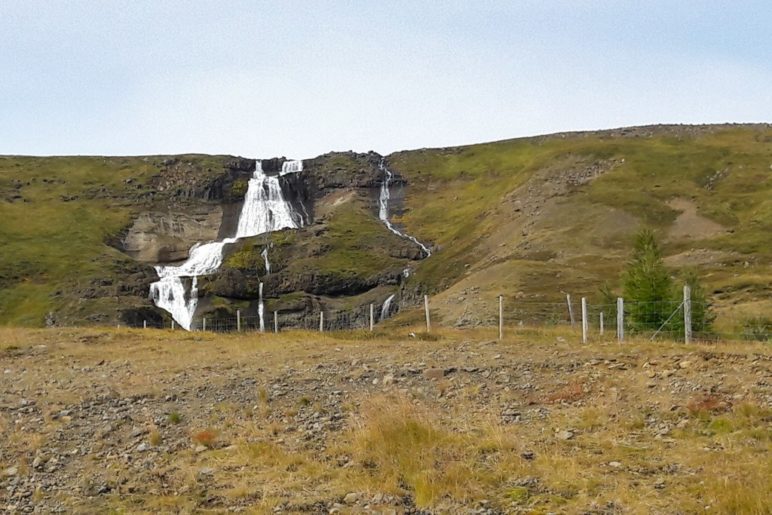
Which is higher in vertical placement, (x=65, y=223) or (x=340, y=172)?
(x=340, y=172)

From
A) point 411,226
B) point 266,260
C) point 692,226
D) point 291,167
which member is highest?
point 291,167

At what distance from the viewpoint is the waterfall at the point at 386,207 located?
107m

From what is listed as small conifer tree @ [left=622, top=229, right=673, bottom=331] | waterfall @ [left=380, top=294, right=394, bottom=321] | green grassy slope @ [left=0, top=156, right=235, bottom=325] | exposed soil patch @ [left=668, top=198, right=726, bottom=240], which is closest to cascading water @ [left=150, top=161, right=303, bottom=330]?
green grassy slope @ [left=0, top=156, right=235, bottom=325]

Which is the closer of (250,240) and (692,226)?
(692,226)

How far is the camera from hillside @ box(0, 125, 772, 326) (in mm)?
62094

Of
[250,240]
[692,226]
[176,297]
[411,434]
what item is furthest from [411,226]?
[411,434]

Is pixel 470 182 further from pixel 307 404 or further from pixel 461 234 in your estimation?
pixel 307 404

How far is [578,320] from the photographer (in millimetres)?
45688

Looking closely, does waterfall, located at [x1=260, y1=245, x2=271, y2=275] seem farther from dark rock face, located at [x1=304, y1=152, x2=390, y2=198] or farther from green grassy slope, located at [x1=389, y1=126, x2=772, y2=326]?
dark rock face, located at [x1=304, y1=152, x2=390, y2=198]

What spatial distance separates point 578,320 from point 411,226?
73.2 metres

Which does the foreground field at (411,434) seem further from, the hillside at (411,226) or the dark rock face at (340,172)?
the dark rock face at (340,172)

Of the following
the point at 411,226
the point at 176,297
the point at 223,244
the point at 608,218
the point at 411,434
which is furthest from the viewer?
the point at 411,226

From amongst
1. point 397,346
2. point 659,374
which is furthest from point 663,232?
point 659,374

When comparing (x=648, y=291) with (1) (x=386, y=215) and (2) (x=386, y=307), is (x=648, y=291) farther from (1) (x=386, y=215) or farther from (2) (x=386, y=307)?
(1) (x=386, y=215)
